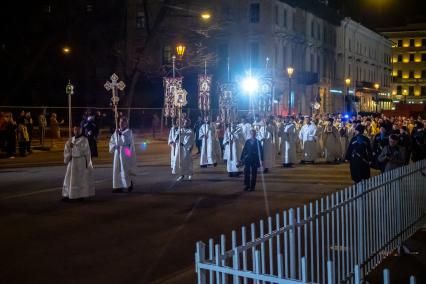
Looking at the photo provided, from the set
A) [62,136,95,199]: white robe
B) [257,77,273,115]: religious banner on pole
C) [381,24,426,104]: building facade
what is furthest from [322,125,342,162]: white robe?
[381,24,426,104]: building facade

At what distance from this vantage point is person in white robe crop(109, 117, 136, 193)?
14969mm

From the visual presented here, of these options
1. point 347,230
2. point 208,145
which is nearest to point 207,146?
point 208,145

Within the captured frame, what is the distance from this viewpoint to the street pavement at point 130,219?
8.23 metres

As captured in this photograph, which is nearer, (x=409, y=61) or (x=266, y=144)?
(x=266, y=144)

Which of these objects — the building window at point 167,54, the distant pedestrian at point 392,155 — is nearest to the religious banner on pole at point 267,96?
the building window at point 167,54

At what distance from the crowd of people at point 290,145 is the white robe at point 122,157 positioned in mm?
2584

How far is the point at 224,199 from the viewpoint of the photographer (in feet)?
46.2

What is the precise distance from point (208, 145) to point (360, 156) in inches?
398

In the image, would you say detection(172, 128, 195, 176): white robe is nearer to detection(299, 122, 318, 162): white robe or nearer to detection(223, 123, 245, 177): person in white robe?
detection(223, 123, 245, 177): person in white robe

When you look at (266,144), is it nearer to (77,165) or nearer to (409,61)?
(77,165)

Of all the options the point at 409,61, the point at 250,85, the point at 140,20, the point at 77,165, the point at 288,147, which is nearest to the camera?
the point at 77,165

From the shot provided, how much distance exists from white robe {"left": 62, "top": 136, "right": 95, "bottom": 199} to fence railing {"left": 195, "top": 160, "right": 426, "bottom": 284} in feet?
15.6

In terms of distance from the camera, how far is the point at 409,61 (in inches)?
4437

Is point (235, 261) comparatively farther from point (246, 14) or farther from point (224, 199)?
point (246, 14)
